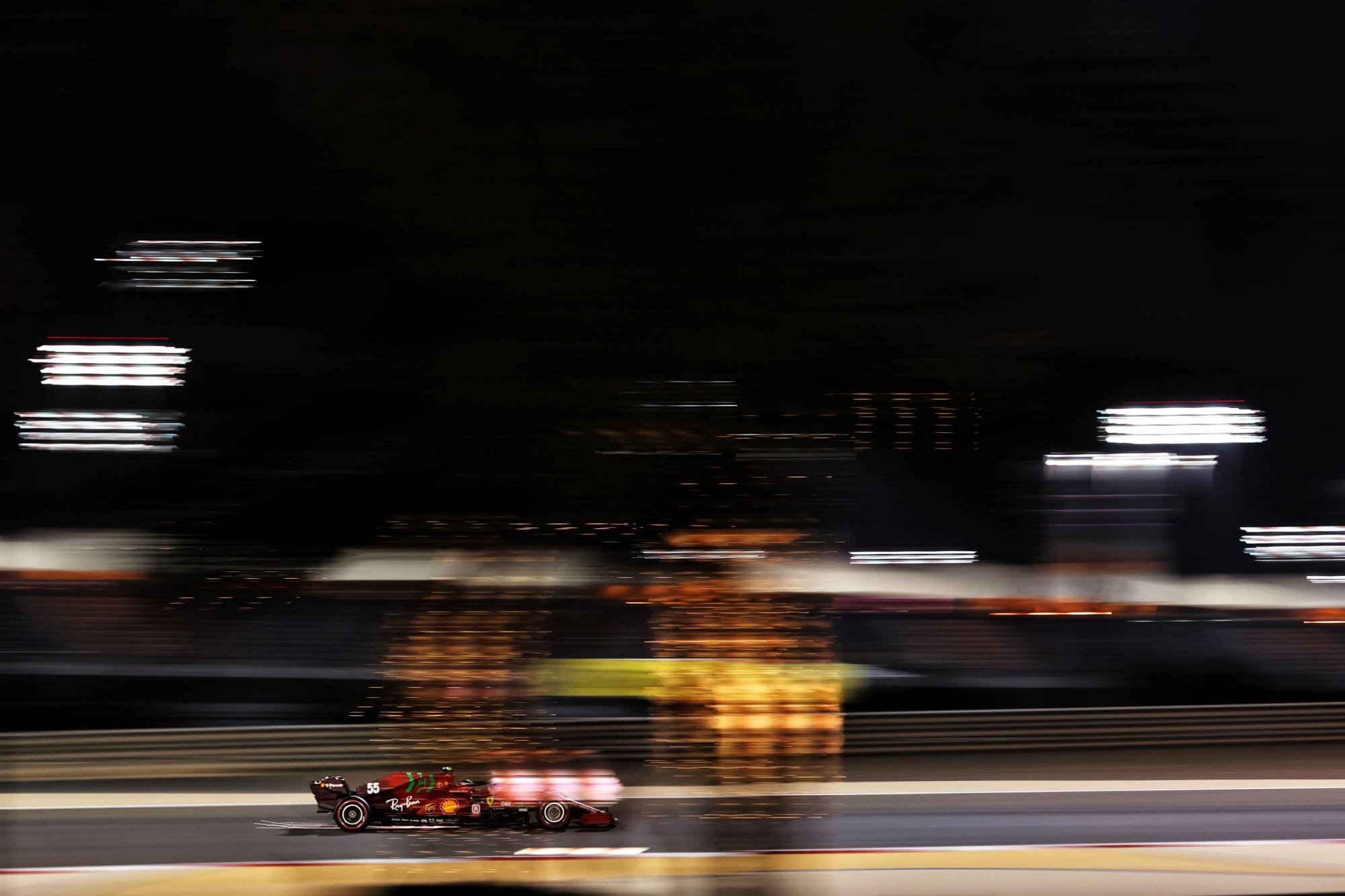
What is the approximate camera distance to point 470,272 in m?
2.24

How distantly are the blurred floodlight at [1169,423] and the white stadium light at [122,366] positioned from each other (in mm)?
1692

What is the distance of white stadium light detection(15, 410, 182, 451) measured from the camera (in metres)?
2.12

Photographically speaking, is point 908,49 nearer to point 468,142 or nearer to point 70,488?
point 468,142

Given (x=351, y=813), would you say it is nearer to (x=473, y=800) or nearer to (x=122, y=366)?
(x=473, y=800)

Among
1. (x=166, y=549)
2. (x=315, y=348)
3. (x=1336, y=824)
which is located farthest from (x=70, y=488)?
(x=1336, y=824)

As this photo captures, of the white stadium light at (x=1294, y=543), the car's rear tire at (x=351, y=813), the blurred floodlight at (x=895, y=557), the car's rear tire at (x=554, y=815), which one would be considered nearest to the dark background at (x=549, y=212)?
the blurred floodlight at (x=895, y=557)

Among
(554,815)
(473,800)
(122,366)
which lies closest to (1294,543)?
(554,815)

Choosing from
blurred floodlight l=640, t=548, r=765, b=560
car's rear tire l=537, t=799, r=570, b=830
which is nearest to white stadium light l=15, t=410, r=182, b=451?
blurred floodlight l=640, t=548, r=765, b=560

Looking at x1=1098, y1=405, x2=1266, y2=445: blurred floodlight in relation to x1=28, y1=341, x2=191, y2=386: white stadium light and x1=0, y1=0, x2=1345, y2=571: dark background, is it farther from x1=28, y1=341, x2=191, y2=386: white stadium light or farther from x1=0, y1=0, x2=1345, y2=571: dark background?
x1=28, y1=341, x2=191, y2=386: white stadium light

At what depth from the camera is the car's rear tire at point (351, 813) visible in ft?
21.2

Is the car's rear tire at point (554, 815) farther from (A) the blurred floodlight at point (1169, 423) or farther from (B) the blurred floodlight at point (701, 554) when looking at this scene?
(A) the blurred floodlight at point (1169, 423)

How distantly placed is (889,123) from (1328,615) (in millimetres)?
17750

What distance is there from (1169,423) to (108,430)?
1899 mm

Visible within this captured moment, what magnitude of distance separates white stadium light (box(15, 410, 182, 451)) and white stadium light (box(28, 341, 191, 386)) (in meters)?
0.05
